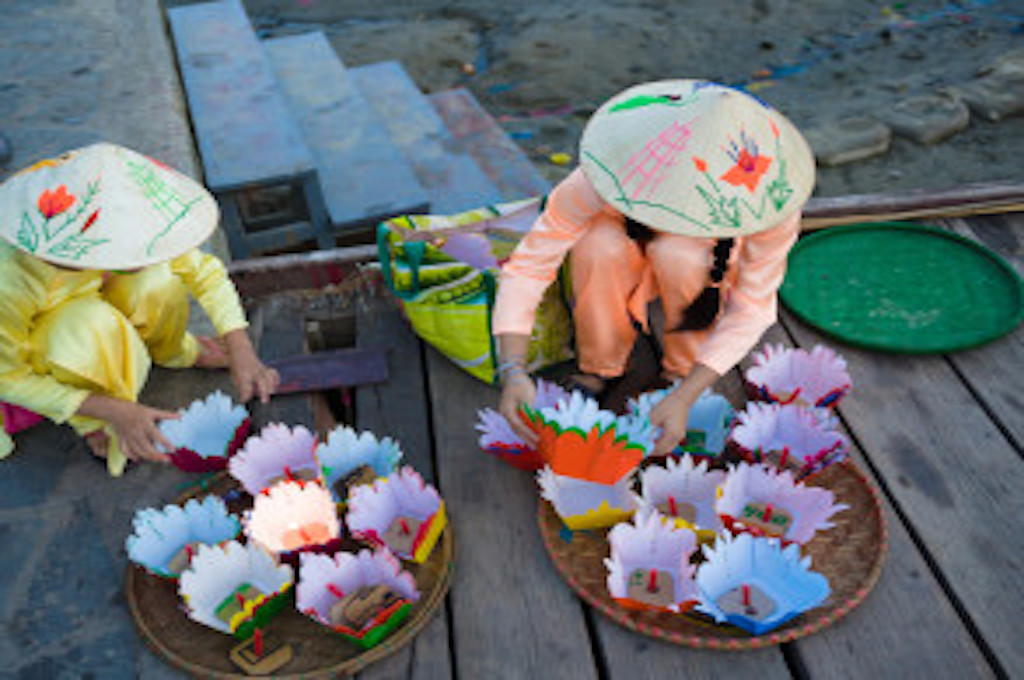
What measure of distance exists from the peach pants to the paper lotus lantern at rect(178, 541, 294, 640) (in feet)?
2.65

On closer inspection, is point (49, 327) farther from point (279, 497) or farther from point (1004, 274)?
point (1004, 274)

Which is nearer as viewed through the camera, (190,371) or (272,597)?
(272,597)

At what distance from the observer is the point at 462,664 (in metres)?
1.35

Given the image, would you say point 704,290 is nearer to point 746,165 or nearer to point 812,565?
point 746,165

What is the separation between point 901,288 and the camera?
6.85 feet

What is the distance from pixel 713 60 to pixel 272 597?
415 cm

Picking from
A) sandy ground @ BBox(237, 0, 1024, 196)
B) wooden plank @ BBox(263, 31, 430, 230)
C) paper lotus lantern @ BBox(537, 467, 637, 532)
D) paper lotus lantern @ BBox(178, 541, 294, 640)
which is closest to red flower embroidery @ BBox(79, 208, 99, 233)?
paper lotus lantern @ BBox(178, 541, 294, 640)

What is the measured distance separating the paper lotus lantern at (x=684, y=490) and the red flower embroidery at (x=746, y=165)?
1.83ft

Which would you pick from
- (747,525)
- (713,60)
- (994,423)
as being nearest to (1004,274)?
(994,423)

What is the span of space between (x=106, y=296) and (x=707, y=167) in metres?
1.30

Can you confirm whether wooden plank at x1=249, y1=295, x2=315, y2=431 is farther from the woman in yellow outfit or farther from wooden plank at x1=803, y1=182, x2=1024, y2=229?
wooden plank at x1=803, y1=182, x2=1024, y2=229

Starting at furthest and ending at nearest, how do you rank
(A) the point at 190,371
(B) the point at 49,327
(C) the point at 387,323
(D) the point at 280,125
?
(D) the point at 280,125 < (C) the point at 387,323 < (A) the point at 190,371 < (B) the point at 49,327

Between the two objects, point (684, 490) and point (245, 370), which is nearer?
point (684, 490)

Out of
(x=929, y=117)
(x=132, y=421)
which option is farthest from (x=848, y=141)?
(x=132, y=421)
